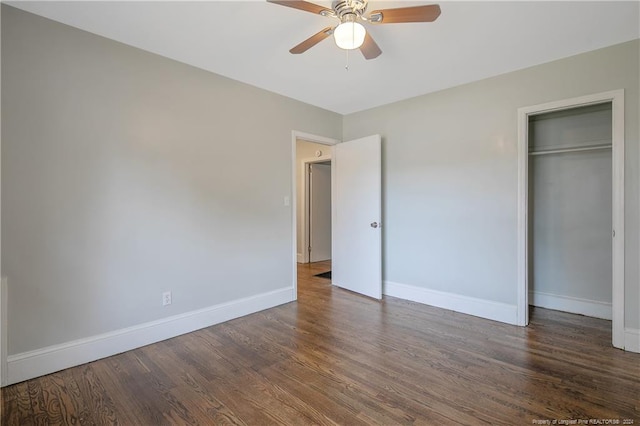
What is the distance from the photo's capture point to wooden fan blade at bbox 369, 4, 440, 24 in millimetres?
1680

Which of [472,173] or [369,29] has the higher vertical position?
[369,29]

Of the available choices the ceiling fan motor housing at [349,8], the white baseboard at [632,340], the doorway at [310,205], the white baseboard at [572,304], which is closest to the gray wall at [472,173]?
the white baseboard at [632,340]

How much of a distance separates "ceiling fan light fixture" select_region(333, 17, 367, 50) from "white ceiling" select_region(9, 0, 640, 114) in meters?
0.35

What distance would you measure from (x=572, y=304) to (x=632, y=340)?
3.06 feet

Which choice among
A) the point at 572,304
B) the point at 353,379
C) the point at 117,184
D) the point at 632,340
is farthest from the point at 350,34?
the point at 572,304

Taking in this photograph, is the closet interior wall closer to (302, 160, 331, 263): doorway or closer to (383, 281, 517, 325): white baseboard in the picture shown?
(383, 281, 517, 325): white baseboard

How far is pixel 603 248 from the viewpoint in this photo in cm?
316

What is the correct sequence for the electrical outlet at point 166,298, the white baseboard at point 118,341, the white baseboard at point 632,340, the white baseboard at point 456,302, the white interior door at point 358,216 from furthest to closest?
the white interior door at point 358,216 → the white baseboard at point 456,302 → the electrical outlet at point 166,298 → the white baseboard at point 632,340 → the white baseboard at point 118,341

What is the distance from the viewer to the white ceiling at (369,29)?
6.66ft

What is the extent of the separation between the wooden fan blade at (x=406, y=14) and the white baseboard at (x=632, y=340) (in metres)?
2.85

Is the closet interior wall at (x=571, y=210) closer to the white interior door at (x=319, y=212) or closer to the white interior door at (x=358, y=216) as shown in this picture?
the white interior door at (x=358, y=216)

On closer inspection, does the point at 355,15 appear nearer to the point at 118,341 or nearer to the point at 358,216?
the point at 358,216

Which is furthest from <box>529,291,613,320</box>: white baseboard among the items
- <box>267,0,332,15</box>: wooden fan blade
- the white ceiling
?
<box>267,0,332,15</box>: wooden fan blade

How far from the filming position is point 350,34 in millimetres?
1788
